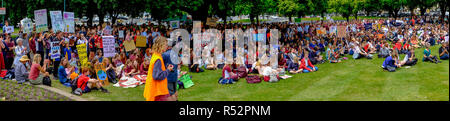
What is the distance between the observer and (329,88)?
37.6 ft

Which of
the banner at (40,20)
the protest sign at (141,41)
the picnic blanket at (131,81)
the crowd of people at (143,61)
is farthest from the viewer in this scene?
the protest sign at (141,41)

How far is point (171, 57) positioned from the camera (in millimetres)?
6898

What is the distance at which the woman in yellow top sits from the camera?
653cm

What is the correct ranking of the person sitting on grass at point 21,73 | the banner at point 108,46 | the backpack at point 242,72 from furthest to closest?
the banner at point 108,46 → the backpack at point 242,72 → the person sitting on grass at point 21,73

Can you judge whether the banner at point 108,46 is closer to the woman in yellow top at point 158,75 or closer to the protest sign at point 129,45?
the protest sign at point 129,45

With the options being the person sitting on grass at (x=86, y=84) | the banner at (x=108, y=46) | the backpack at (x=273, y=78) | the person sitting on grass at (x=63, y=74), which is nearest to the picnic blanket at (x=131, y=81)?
the person sitting on grass at (x=86, y=84)

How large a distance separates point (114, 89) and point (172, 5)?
9.74 meters

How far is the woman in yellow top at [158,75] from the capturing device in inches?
257

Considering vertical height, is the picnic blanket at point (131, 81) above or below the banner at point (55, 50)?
below

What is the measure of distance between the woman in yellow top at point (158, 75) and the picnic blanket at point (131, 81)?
5899 mm

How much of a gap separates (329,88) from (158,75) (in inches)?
259

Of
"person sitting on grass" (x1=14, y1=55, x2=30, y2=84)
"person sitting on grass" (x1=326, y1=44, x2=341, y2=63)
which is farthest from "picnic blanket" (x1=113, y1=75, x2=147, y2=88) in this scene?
"person sitting on grass" (x1=326, y1=44, x2=341, y2=63)

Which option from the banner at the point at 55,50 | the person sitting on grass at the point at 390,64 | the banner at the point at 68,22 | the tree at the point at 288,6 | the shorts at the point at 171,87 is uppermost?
the tree at the point at 288,6

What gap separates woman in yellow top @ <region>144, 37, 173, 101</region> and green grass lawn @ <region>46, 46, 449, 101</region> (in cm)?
327
